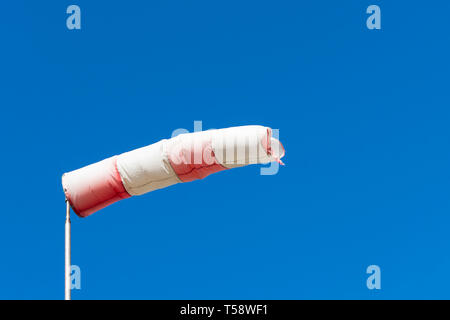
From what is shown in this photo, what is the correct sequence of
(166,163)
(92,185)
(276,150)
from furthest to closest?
(92,185), (166,163), (276,150)

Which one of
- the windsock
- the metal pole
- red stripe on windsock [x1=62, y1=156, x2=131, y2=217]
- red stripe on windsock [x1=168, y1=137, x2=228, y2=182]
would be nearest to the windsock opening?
the windsock

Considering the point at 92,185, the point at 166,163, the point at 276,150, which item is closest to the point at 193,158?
the point at 166,163

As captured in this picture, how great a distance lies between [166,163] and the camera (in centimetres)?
945

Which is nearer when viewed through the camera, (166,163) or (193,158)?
(193,158)

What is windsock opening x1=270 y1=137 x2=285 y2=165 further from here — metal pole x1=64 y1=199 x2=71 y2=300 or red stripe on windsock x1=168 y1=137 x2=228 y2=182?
metal pole x1=64 y1=199 x2=71 y2=300

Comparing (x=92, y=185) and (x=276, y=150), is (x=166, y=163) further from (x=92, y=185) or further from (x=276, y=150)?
(x=276, y=150)

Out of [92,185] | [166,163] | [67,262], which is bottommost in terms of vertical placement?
[67,262]

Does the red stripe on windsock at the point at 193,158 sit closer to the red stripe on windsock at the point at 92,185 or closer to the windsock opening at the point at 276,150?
the windsock opening at the point at 276,150

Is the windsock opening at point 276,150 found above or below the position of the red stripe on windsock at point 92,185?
above

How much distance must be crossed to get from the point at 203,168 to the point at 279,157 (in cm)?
110

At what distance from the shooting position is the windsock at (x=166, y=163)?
911 centimetres

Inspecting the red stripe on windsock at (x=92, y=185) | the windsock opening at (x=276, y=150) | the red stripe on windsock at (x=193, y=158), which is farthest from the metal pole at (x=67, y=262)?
the windsock opening at (x=276, y=150)

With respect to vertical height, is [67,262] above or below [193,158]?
below
